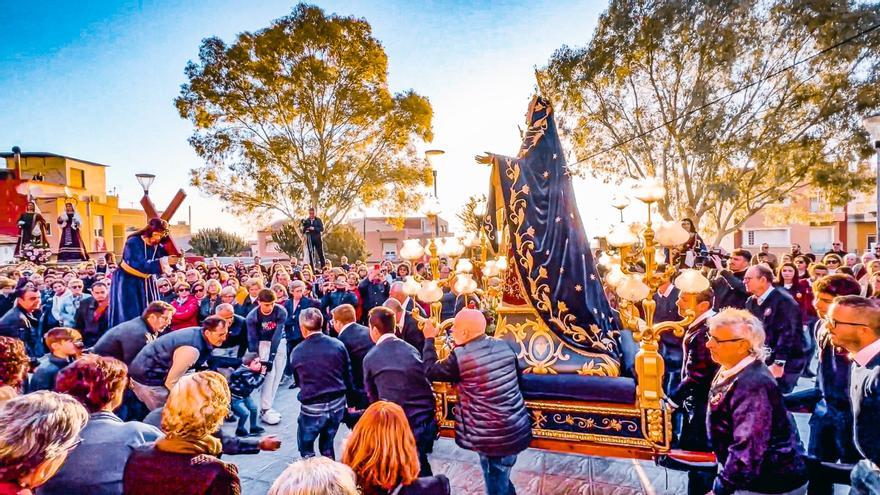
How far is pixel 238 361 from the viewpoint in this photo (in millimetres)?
5863

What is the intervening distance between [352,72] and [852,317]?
71.3 feet

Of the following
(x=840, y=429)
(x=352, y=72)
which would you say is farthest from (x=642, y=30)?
(x=840, y=429)

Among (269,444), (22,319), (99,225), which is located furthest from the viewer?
(99,225)

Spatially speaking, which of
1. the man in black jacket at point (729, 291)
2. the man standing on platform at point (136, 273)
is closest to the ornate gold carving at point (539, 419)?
the man in black jacket at point (729, 291)

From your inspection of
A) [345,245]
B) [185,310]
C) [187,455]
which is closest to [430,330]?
[187,455]

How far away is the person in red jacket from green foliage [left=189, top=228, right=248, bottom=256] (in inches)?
1577

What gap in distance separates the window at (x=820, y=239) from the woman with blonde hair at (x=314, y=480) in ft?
160

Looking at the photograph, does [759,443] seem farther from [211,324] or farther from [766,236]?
[766,236]

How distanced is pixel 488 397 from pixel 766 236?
47633mm

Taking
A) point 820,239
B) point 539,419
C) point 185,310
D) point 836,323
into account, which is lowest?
point 539,419

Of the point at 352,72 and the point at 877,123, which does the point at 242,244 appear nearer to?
the point at 352,72

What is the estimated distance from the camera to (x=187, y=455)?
8.16 feet

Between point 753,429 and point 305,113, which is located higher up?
point 305,113

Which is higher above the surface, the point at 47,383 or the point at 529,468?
the point at 47,383
